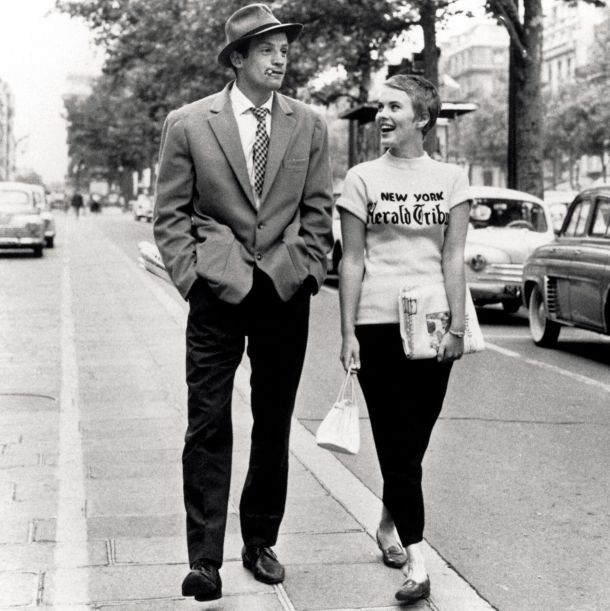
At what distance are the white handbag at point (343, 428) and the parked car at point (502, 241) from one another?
11032 mm

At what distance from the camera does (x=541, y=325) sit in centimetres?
1291

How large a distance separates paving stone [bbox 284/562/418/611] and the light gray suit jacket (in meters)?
0.97

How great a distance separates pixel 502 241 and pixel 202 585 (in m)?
12.3

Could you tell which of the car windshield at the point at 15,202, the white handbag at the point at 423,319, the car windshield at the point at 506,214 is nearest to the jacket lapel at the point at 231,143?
the white handbag at the point at 423,319

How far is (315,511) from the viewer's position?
18.0ft

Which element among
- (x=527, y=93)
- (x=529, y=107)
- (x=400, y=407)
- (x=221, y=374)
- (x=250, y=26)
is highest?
(x=527, y=93)

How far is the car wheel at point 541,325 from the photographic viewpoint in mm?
12750

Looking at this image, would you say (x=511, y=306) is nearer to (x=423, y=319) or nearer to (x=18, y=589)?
(x=423, y=319)

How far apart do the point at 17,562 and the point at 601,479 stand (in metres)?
2.93

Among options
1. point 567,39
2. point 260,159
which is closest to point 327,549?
point 260,159

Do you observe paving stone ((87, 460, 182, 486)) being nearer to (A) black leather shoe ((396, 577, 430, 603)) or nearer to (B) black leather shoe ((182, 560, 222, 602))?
(B) black leather shoe ((182, 560, 222, 602))

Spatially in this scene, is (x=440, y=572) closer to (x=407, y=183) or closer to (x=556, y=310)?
(x=407, y=183)

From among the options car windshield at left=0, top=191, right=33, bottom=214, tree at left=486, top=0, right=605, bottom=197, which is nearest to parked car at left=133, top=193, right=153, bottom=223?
car windshield at left=0, top=191, right=33, bottom=214

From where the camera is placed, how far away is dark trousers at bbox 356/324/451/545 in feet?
14.4
